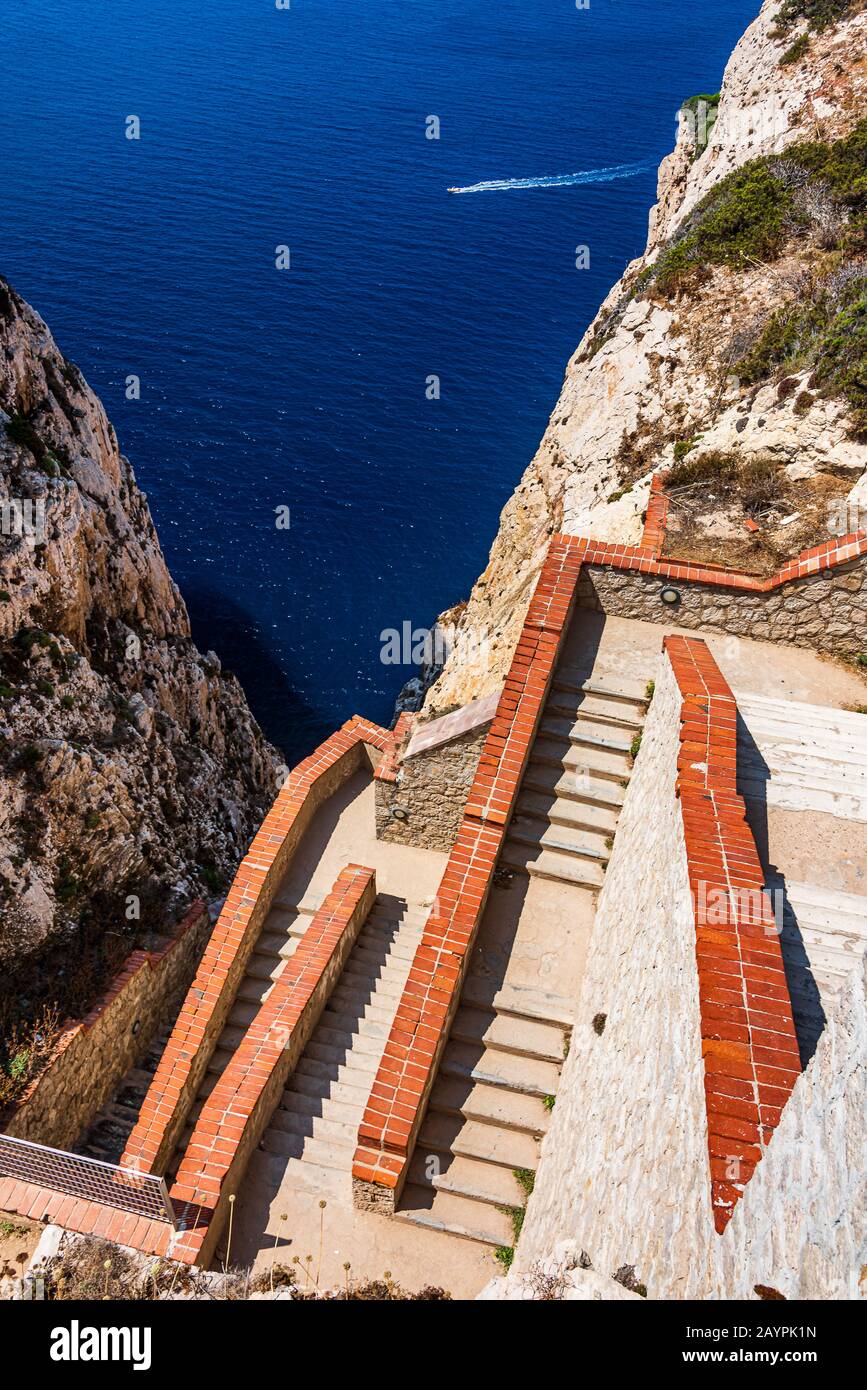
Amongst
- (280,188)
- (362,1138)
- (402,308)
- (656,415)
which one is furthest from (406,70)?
(362,1138)

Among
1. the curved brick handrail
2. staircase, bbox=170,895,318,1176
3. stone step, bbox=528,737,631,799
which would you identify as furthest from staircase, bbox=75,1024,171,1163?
stone step, bbox=528,737,631,799

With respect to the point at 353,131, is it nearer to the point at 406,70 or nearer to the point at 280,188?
the point at 280,188

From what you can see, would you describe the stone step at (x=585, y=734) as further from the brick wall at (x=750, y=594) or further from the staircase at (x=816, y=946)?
the staircase at (x=816, y=946)

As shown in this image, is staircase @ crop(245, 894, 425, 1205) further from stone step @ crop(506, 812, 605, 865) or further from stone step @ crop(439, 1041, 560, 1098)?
stone step @ crop(506, 812, 605, 865)

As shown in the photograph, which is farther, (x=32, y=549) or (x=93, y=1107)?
(x=32, y=549)

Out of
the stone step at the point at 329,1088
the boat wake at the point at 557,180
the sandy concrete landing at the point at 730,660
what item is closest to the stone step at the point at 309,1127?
the stone step at the point at 329,1088

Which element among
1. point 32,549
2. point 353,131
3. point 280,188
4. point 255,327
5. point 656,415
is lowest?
point 32,549
